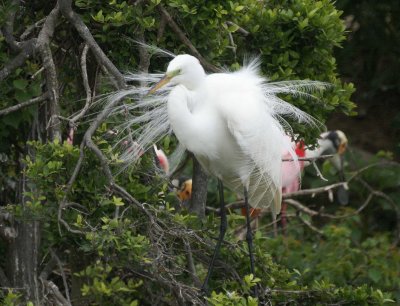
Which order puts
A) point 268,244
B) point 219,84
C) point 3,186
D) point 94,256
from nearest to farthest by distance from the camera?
point 219,84
point 94,256
point 3,186
point 268,244

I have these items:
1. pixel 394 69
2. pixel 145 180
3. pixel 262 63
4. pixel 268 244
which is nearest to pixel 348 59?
pixel 394 69

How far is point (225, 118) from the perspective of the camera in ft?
12.0

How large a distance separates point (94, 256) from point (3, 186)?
61cm

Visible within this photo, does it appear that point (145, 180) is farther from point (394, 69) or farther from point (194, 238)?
point (394, 69)

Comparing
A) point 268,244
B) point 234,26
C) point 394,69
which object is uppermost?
point 234,26

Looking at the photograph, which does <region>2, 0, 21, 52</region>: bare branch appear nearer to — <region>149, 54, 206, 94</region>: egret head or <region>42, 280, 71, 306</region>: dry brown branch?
<region>149, 54, 206, 94</region>: egret head

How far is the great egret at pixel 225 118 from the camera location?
353 centimetres

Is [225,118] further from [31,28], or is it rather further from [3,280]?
[3,280]

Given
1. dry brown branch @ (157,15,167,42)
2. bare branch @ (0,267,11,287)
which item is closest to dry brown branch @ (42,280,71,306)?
bare branch @ (0,267,11,287)

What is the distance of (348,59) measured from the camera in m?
7.10

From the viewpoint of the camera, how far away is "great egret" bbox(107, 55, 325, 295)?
139 inches

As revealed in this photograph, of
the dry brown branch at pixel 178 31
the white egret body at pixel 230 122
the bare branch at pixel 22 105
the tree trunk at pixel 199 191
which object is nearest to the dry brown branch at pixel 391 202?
the tree trunk at pixel 199 191

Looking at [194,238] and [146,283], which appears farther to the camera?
[146,283]

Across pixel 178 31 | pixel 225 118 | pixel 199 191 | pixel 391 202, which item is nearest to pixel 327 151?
pixel 391 202
